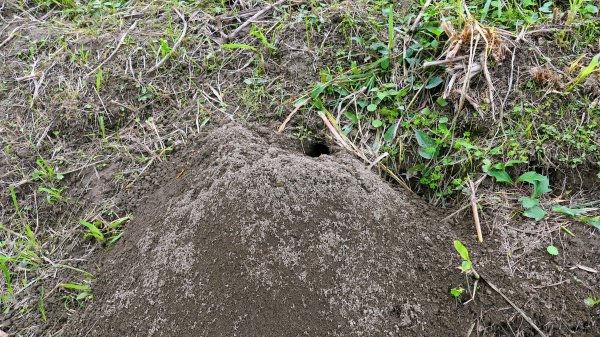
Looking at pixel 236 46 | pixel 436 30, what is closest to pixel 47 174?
pixel 236 46

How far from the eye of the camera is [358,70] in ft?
8.07

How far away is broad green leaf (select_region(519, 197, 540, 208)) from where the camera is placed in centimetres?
193

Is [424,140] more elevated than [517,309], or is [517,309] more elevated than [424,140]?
[424,140]

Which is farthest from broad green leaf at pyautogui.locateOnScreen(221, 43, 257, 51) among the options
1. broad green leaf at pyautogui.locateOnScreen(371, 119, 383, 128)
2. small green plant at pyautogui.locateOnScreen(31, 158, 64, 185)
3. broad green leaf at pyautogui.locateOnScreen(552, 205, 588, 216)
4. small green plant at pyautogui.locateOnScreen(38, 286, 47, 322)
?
broad green leaf at pyautogui.locateOnScreen(552, 205, 588, 216)

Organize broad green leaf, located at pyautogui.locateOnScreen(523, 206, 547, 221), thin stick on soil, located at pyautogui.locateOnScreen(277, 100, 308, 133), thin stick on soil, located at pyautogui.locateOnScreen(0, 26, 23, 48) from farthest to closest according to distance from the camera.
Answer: thin stick on soil, located at pyautogui.locateOnScreen(0, 26, 23, 48), thin stick on soil, located at pyautogui.locateOnScreen(277, 100, 308, 133), broad green leaf, located at pyautogui.locateOnScreen(523, 206, 547, 221)

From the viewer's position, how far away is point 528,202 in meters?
1.94

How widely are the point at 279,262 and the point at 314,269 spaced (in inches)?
5.0

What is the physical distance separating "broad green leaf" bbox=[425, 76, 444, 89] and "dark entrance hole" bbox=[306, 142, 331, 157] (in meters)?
0.57

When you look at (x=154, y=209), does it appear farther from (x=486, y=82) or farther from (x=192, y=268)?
(x=486, y=82)

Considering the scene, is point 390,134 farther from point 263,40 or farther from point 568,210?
point 263,40

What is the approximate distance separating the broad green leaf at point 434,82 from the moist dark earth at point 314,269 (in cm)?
62

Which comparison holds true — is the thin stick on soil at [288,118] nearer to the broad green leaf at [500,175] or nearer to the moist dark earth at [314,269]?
the moist dark earth at [314,269]

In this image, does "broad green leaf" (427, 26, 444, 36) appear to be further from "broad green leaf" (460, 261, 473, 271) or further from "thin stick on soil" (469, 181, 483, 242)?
"broad green leaf" (460, 261, 473, 271)

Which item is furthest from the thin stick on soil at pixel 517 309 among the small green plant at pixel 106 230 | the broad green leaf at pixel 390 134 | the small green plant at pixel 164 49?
the small green plant at pixel 164 49
